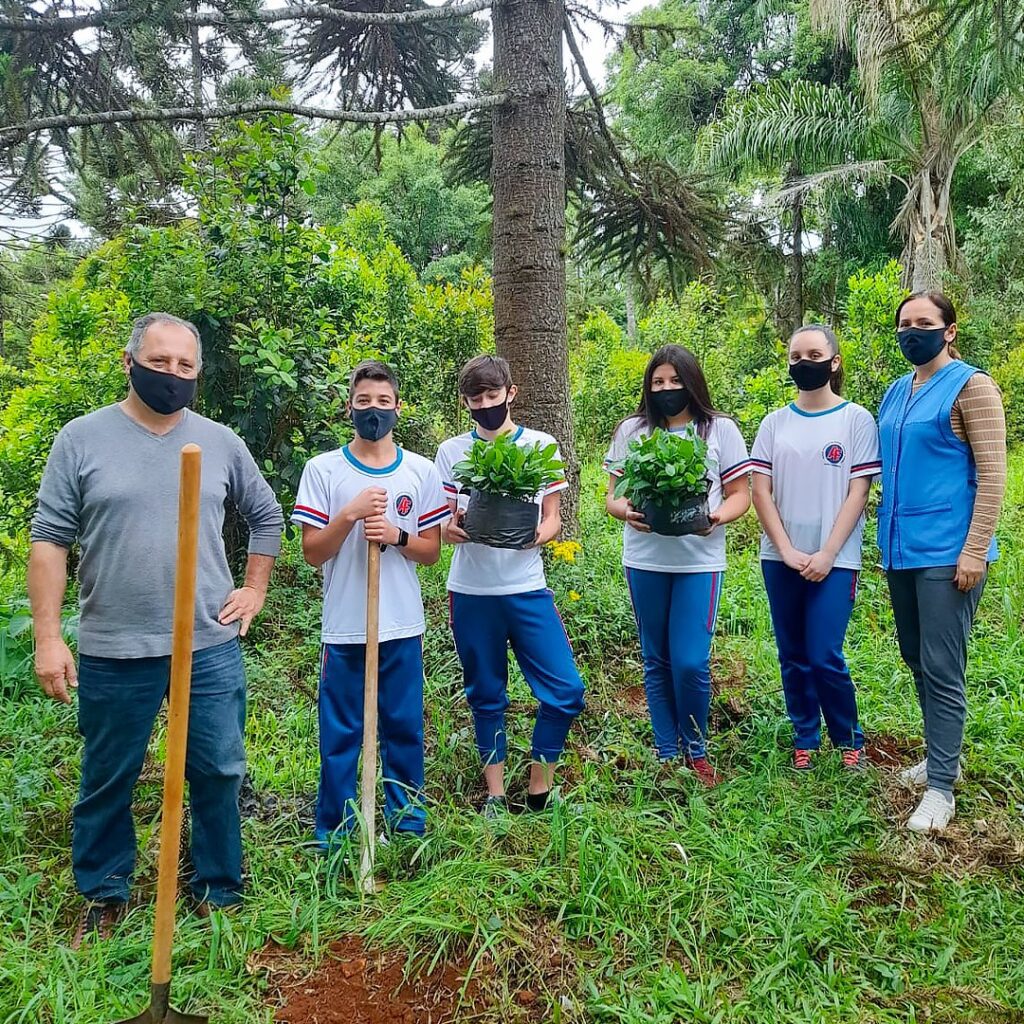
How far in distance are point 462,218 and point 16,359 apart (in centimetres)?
1285

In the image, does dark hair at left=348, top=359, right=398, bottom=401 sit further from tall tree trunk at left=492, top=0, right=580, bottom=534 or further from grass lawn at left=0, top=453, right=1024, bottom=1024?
tall tree trunk at left=492, top=0, right=580, bottom=534

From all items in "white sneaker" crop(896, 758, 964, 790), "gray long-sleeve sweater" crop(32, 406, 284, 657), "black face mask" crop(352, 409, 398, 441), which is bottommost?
"white sneaker" crop(896, 758, 964, 790)

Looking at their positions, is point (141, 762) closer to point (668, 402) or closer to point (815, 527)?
point (668, 402)

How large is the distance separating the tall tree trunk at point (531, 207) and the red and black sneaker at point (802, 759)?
2.45m

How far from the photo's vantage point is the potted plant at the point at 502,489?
10.1 ft

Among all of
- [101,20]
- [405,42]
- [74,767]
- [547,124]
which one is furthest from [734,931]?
[405,42]

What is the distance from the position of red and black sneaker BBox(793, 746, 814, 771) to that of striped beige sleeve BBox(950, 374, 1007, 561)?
115 cm

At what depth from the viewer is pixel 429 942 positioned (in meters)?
2.45

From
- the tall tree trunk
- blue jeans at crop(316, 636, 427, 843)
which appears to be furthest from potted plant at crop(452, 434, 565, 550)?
the tall tree trunk

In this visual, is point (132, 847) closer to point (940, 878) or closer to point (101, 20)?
point (940, 878)

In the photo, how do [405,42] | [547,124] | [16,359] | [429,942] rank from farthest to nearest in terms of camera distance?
[16,359] → [405,42] → [547,124] → [429,942]

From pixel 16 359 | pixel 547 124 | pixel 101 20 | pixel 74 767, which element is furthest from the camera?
pixel 16 359

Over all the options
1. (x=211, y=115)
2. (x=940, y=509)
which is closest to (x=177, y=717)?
(x=940, y=509)

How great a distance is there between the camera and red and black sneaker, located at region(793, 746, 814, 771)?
3.62 m
